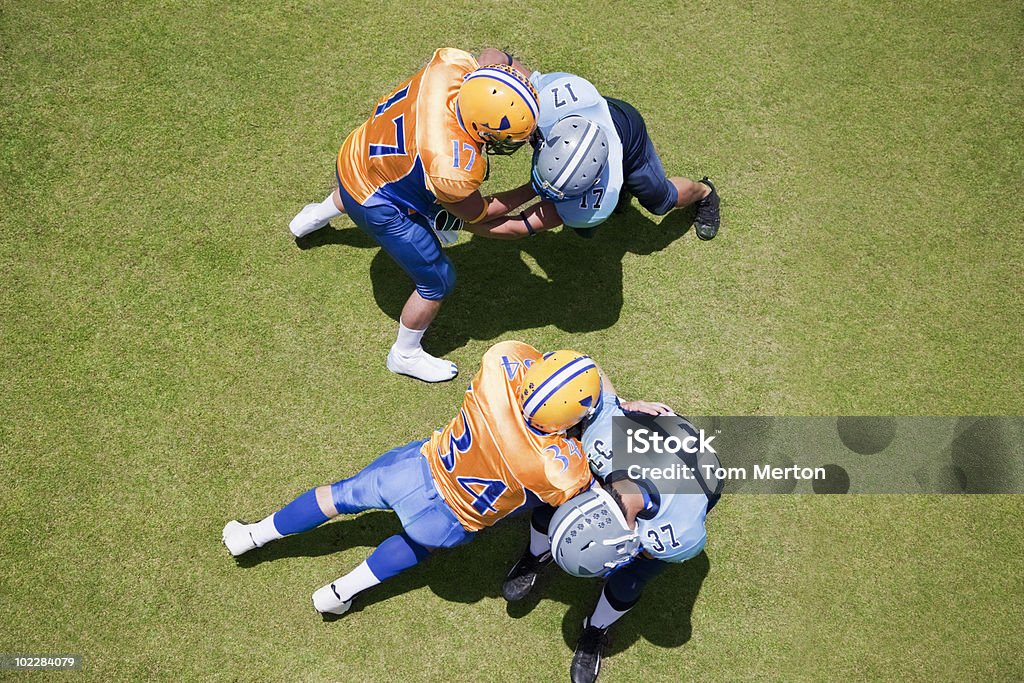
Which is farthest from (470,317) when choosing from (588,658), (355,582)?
(588,658)

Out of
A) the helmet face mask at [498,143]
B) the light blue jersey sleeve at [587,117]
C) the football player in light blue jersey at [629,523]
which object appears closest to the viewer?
the football player in light blue jersey at [629,523]

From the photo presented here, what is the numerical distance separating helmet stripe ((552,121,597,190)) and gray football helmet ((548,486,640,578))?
1967mm

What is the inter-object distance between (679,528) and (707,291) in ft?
8.09

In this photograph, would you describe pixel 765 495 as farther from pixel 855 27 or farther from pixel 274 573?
pixel 855 27

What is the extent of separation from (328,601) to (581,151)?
11.3ft

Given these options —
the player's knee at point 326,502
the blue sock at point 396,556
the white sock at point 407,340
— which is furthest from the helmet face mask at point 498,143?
the blue sock at point 396,556

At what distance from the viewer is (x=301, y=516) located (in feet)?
16.1

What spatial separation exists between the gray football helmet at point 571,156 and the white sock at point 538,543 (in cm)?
236

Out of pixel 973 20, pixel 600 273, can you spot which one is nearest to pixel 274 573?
pixel 600 273

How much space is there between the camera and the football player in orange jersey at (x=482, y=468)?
418 cm

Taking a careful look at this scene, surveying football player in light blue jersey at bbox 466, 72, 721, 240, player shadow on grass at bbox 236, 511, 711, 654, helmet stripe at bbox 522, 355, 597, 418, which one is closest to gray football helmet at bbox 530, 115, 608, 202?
football player in light blue jersey at bbox 466, 72, 721, 240

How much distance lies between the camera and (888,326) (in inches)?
241

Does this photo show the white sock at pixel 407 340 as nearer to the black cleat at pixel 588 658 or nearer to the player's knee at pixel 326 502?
the player's knee at pixel 326 502

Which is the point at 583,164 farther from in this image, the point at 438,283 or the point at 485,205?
the point at 438,283
